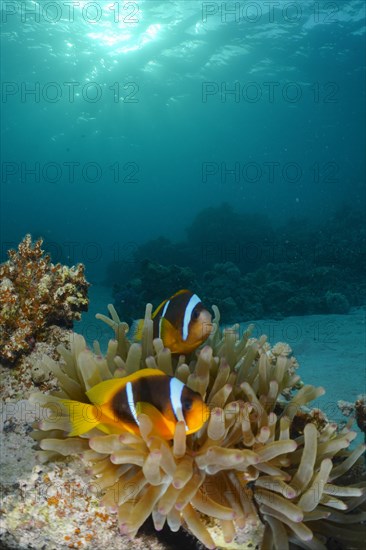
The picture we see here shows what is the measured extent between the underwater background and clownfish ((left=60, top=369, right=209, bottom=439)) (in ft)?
11.8

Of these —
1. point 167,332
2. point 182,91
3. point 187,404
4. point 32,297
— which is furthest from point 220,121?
point 187,404

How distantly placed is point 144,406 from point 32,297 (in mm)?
1968

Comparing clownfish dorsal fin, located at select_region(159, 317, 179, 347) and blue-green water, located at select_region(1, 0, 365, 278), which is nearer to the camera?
clownfish dorsal fin, located at select_region(159, 317, 179, 347)

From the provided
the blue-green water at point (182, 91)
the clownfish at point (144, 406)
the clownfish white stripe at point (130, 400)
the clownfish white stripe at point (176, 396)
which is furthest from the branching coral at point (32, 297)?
the blue-green water at point (182, 91)

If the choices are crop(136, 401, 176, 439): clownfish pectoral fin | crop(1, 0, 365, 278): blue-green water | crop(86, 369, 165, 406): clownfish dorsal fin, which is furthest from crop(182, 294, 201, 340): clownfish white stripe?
crop(1, 0, 365, 278): blue-green water

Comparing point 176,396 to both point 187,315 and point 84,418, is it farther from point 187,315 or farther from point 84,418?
point 187,315

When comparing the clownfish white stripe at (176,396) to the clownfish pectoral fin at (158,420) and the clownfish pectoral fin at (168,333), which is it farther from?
the clownfish pectoral fin at (168,333)

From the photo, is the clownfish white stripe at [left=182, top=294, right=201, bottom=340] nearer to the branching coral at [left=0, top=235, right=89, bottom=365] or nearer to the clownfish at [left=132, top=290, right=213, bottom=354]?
the clownfish at [left=132, top=290, right=213, bottom=354]

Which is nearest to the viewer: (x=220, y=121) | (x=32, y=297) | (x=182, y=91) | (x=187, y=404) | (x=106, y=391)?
(x=187, y=404)

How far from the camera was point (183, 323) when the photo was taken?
2107mm

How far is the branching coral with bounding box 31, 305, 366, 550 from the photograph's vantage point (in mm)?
1628

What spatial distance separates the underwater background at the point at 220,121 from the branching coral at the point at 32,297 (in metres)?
3.29

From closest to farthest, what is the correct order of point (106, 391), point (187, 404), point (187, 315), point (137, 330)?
point (187, 404) → point (106, 391) → point (187, 315) → point (137, 330)

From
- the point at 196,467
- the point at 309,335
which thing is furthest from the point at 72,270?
the point at 309,335
